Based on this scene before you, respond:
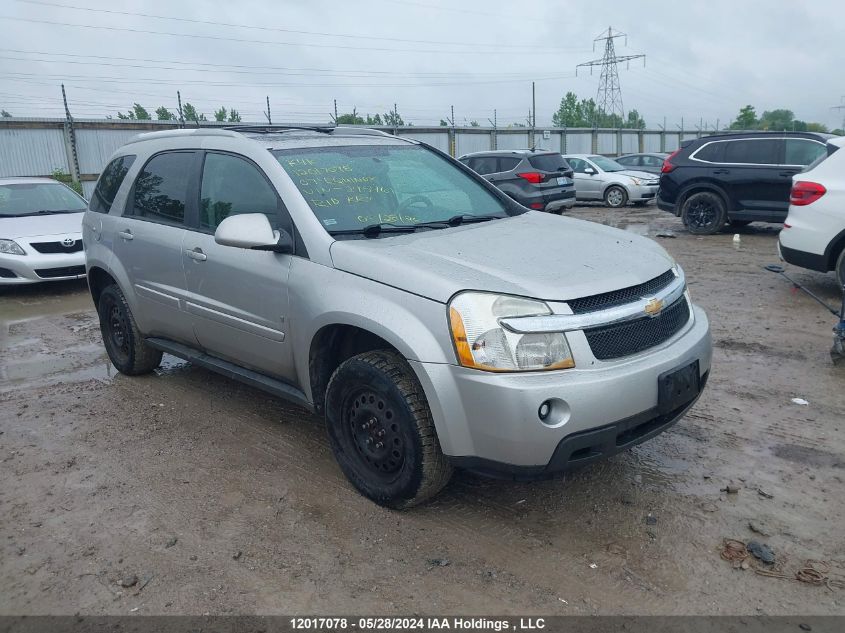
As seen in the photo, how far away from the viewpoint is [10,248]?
871 centimetres

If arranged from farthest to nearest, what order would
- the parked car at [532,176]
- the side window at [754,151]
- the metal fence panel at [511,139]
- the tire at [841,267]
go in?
the metal fence panel at [511,139] → the parked car at [532,176] → the side window at [754,151] → the tire at [841,267]

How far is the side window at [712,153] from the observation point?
12.1 metres

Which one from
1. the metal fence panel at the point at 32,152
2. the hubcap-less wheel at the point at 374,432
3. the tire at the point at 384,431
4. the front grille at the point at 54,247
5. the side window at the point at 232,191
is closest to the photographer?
the tire at the point at 384,431

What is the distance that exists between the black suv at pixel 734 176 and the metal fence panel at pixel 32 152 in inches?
579

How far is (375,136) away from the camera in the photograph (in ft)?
15.3

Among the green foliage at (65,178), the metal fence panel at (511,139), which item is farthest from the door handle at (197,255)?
the metal fence panel at (511,139)

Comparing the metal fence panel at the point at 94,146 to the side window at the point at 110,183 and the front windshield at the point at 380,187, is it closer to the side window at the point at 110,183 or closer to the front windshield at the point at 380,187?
the side window at the point at 110,183

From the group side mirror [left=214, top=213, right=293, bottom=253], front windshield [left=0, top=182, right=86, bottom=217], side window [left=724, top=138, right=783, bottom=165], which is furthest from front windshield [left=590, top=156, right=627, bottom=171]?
side mirror [left=214, top=213, right=293, bottom=253]

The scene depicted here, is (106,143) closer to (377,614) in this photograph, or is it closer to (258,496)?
(258,496)

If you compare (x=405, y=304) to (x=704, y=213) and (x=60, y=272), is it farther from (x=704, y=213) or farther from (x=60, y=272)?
(x=704, y=213)

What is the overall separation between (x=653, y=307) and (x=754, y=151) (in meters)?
10.2

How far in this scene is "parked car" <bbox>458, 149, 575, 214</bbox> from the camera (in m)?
14.5

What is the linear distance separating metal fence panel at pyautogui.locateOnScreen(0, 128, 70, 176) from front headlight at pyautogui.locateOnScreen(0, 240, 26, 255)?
977 cm

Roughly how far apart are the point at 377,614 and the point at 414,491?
0.64m
